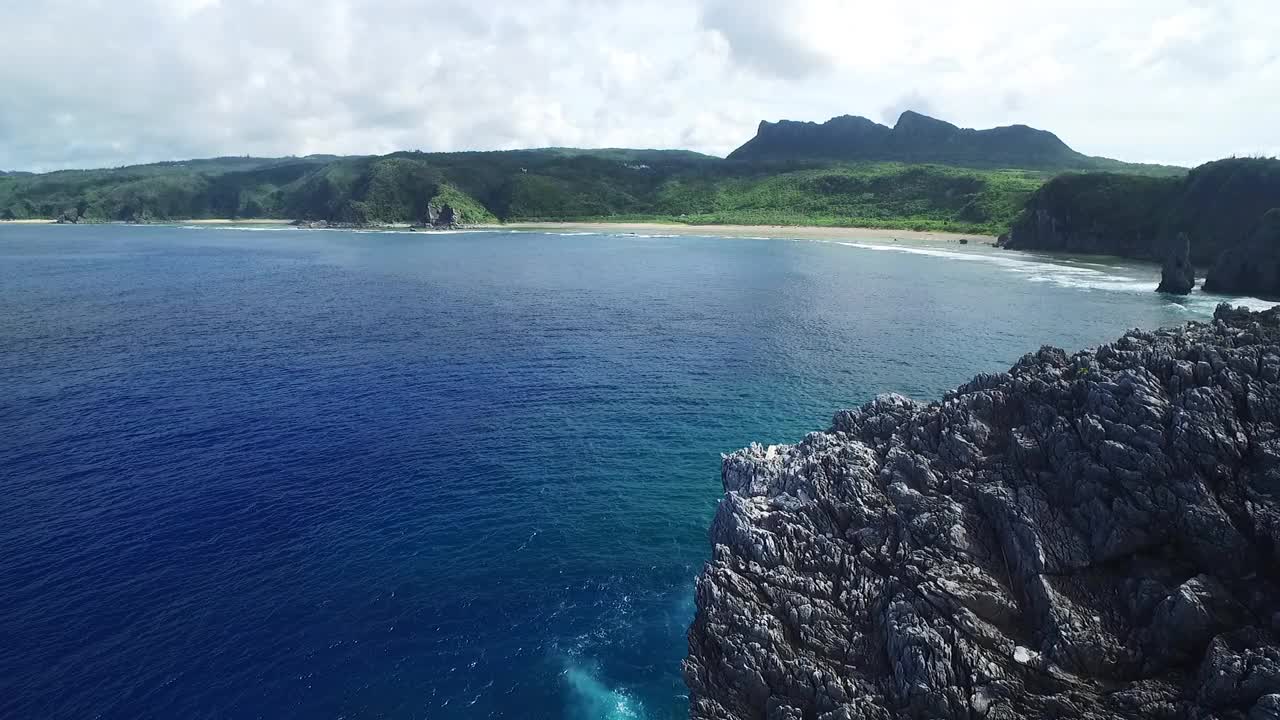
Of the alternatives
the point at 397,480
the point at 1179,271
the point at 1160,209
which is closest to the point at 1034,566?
the point at 397,480

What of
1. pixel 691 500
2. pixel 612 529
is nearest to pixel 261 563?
pixel 612 529

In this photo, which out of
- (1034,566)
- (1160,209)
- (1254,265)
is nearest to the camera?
(1034,566)

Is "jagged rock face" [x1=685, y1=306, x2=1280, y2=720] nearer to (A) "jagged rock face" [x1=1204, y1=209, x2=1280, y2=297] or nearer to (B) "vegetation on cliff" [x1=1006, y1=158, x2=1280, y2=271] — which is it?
(A) "jagged rock face" [x1=1204, y1=209, x2=1280, y2=297]

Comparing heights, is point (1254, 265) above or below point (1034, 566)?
above

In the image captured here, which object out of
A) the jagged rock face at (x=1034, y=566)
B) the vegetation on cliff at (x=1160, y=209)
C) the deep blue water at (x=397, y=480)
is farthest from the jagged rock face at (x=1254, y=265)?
the jagged rock face at (x=1034, y=566)

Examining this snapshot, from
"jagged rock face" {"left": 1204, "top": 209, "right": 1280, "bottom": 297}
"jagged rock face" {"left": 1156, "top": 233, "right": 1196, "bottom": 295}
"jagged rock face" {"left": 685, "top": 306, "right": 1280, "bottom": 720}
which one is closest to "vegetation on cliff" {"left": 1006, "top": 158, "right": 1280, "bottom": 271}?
"jagged rock face" {"left": 1204, "top": 209, "right": 1280, "bottom": 297}

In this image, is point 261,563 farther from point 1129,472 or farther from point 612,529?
point 1129,472

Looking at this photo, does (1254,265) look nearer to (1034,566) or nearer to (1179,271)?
(1179,271)
